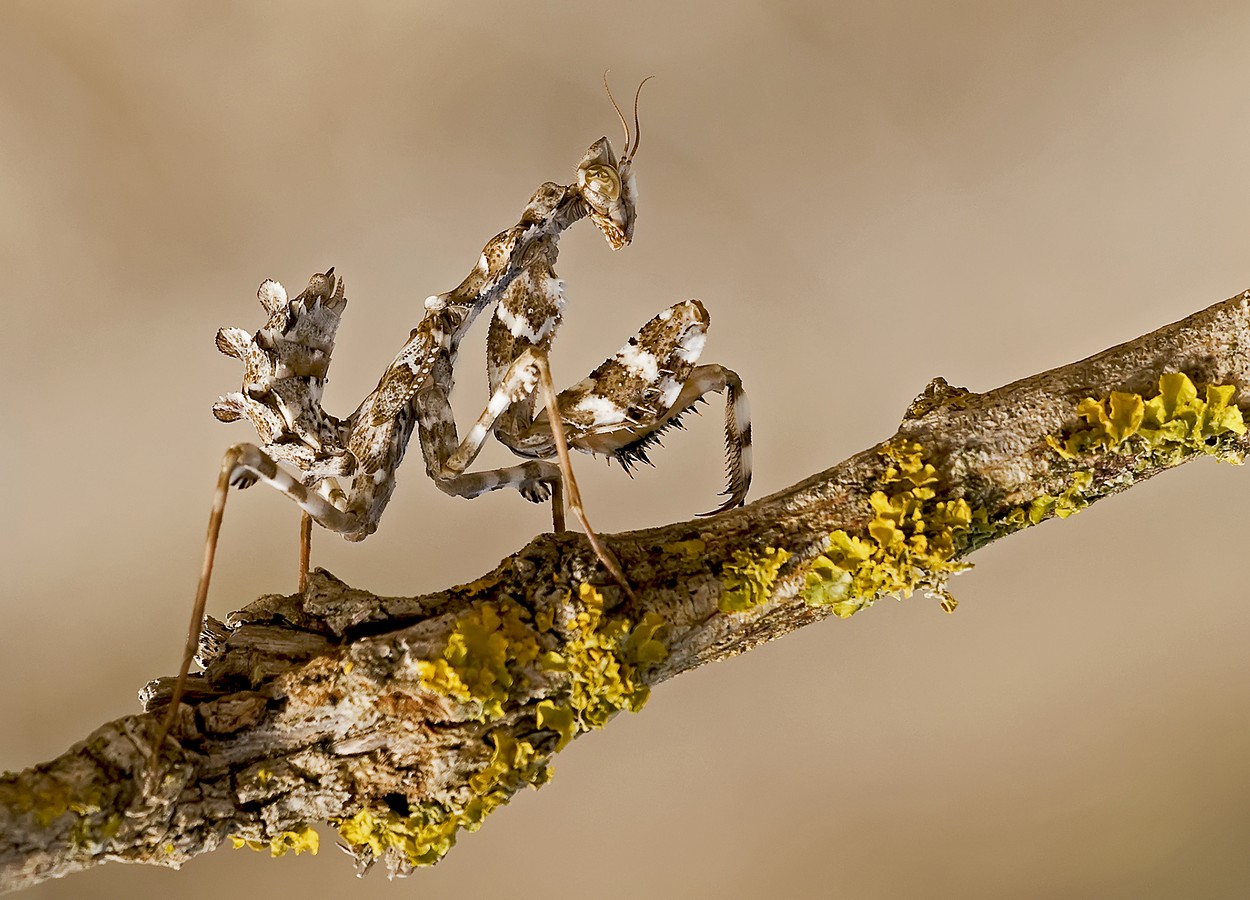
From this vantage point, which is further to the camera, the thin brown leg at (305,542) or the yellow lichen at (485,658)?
the thin brown leg at (305,542)

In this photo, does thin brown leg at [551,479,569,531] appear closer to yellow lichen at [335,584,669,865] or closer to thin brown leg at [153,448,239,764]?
yellow lichen at [335,584,669,865]

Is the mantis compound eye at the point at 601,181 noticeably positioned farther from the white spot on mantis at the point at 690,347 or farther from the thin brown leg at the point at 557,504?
the thin brown leg at the point at 557,504

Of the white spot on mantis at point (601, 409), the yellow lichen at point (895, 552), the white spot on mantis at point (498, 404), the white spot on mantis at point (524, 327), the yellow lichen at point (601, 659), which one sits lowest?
the yellow lichen at point (601, 659)

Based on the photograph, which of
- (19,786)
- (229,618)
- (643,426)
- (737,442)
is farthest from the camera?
(737,442)

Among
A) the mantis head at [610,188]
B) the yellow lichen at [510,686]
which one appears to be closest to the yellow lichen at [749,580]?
the yellow lichen at [510,686]

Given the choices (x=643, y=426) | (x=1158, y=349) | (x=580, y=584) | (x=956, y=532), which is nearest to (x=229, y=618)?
(x=580, y=584)

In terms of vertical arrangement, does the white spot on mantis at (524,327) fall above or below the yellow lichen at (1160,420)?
above

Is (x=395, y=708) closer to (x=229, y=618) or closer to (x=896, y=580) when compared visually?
(x=229, y=618)

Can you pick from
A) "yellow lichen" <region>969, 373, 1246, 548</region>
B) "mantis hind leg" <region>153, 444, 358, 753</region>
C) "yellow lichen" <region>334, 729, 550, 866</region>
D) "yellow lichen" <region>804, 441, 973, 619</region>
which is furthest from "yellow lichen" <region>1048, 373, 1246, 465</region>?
"mantis hind leg" <region>153, 444, 358, 753</region>
